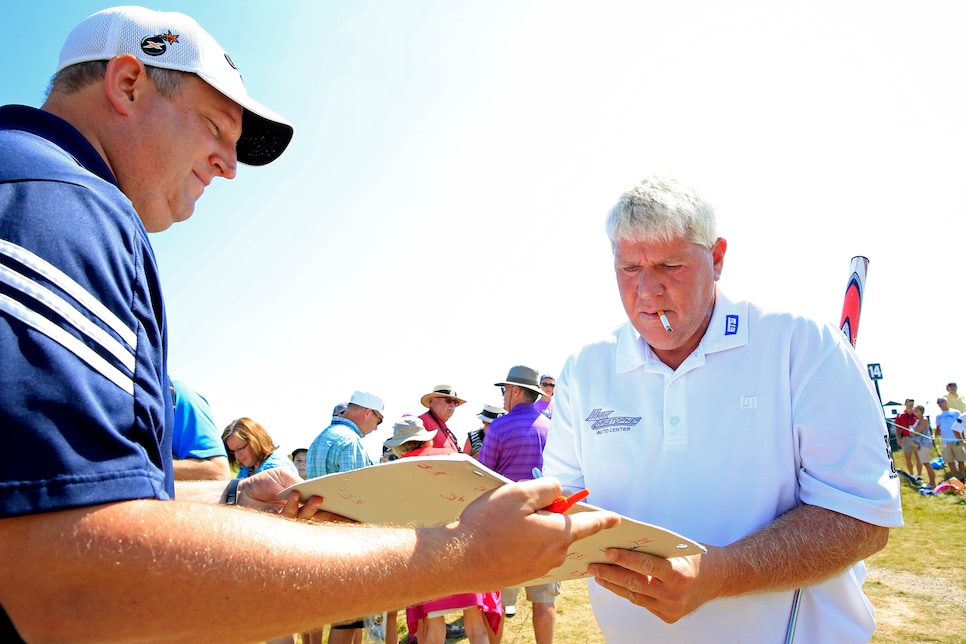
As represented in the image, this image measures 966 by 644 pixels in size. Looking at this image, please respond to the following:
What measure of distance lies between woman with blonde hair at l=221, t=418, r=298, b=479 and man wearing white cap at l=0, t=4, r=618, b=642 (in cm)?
498

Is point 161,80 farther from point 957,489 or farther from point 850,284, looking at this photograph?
point 957,489

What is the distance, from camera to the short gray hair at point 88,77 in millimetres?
1436

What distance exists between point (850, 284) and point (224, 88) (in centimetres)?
272

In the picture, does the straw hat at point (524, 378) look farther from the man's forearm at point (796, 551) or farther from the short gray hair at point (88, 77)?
the short gray hair at point (88, 77)

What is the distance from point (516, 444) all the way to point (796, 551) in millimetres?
4459

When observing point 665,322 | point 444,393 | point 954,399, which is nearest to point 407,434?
point 444,393

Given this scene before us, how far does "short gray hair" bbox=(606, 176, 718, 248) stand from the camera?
7.38 ft

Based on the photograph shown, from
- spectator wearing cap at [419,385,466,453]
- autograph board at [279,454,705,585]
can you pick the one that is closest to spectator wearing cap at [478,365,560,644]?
spectator wearing cap at [419,385,466,453]

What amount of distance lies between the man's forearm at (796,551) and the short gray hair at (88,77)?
1.96 m

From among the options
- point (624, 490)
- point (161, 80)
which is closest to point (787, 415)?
point (624, 490)

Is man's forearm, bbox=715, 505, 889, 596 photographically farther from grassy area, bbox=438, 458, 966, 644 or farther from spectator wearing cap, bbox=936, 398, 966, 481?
spectator wearing cap, bbox=936, 398, 966, 481

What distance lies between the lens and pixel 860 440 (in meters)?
1.95

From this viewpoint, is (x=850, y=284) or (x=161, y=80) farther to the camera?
(x=850, y=284)

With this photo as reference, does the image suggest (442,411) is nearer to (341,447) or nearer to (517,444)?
(517,444)
